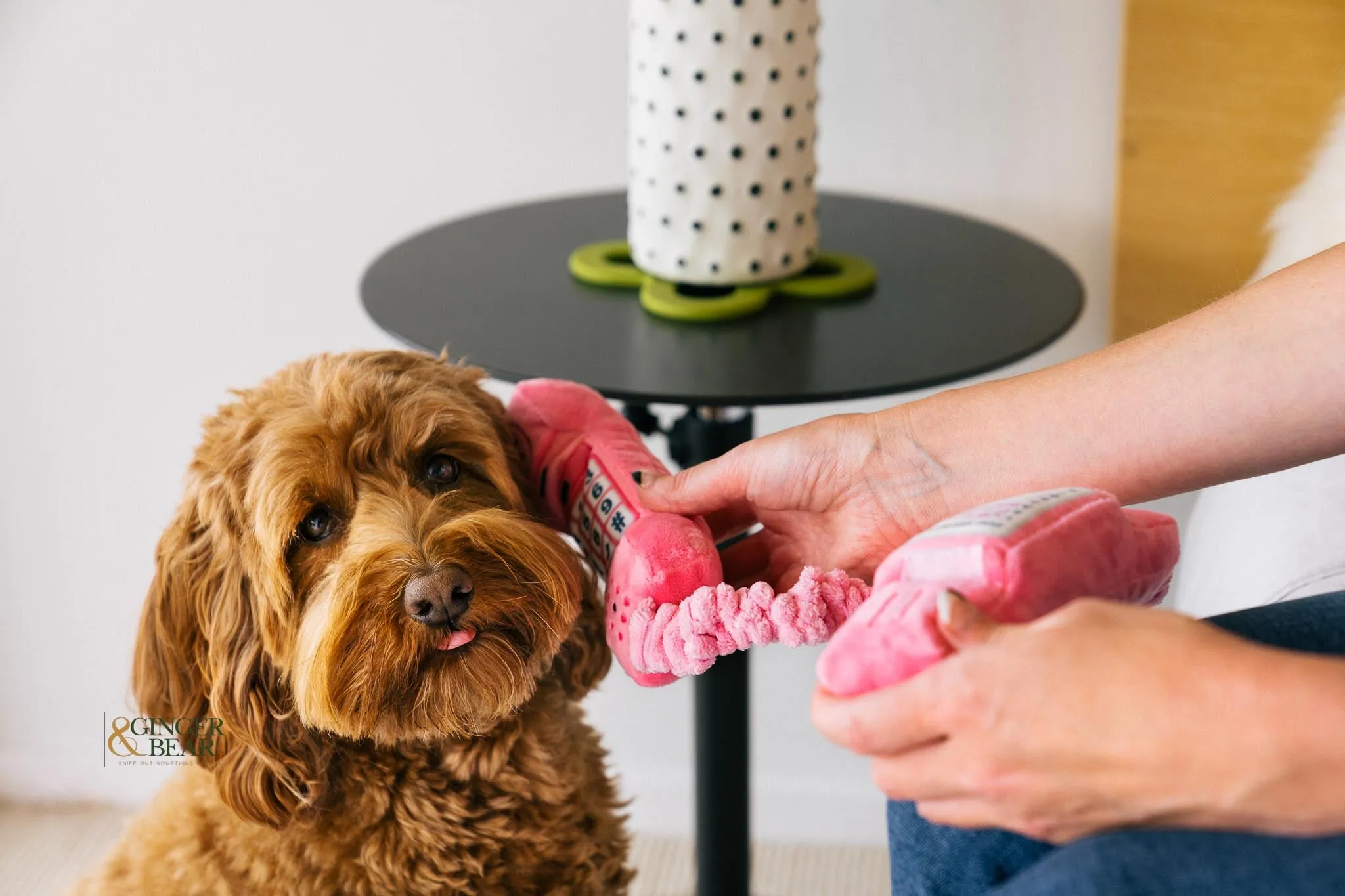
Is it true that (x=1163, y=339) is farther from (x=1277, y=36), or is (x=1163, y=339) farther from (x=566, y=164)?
(x=566, y=164)

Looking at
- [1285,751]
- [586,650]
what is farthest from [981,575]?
[586,650]

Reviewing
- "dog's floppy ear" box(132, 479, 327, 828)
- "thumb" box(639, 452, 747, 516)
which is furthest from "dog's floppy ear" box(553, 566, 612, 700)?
"dog's floppy ear" box(132, 479, 327, 828)

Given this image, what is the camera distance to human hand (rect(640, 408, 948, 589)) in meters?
1.03

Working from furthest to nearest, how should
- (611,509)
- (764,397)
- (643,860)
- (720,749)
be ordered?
(643,860)
(720,749)
(764,397)
(611,509)

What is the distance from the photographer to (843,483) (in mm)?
1052

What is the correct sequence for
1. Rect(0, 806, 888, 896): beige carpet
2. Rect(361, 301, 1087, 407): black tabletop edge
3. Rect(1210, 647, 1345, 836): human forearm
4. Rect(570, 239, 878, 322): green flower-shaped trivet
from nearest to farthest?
Rect(1210, 647, 1345, 836): human forearm, Rect(361, 301, 1087, 407): black tabletop edge, Rect(570, 239, 878, 322): green flower-shaped trivet, Rect(0, 806, 888, 896): beige carpet

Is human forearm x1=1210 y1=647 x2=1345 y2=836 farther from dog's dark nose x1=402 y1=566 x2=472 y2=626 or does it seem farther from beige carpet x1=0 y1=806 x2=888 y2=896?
beige carpet x1=0 y1=806 x2=888 y2=896

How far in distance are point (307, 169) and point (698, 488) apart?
1.09 meters

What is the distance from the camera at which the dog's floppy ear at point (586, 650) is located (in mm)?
1057

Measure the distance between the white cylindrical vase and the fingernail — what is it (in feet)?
2.13

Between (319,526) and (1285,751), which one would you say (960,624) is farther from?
(319,526)

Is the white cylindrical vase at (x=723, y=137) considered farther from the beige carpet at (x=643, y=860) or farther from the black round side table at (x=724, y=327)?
the beige carpet at (x=643, y=860)

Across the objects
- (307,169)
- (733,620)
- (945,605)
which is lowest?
(733,620)

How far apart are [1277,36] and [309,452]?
1307 millimetres
